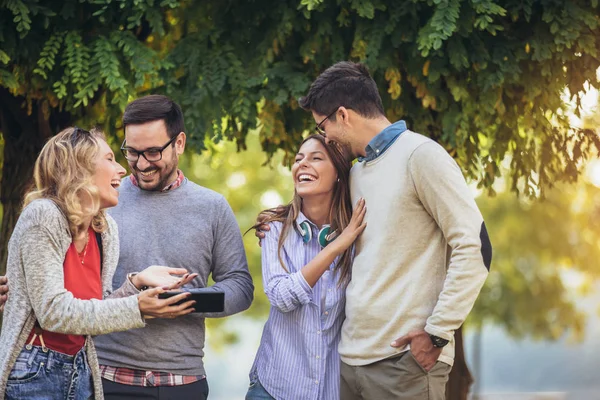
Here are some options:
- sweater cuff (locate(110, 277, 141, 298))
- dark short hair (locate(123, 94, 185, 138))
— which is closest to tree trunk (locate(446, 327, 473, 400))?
dark short hair (locate(123, 94, 185, 138))

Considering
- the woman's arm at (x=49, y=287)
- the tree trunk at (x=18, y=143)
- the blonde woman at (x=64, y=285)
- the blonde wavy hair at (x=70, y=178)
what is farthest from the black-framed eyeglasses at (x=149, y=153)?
the tree trunk at (x=18, y=143)

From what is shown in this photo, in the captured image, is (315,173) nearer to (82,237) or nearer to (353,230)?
(353,230)

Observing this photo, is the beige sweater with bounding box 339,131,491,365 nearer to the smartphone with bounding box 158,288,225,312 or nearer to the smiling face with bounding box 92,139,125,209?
the smartphone with bounding box 158,288,225,312

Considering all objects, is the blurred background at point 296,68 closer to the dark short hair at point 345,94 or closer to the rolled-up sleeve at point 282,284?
the dark short hair at point 345,94

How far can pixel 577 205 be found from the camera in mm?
16172

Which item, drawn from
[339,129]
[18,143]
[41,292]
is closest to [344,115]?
[339,129]

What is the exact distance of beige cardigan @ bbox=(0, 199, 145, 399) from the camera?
3.53 m

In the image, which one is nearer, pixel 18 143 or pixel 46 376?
pixel 46 376

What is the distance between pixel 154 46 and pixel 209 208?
3123 mm

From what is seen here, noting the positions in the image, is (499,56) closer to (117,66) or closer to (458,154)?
(458,154)

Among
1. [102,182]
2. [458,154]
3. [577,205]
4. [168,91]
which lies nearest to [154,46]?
[168,91]

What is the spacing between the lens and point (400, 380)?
3.99m

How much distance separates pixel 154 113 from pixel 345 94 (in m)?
1.00

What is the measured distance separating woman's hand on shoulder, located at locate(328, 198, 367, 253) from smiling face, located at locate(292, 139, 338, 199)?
0.98 feet
